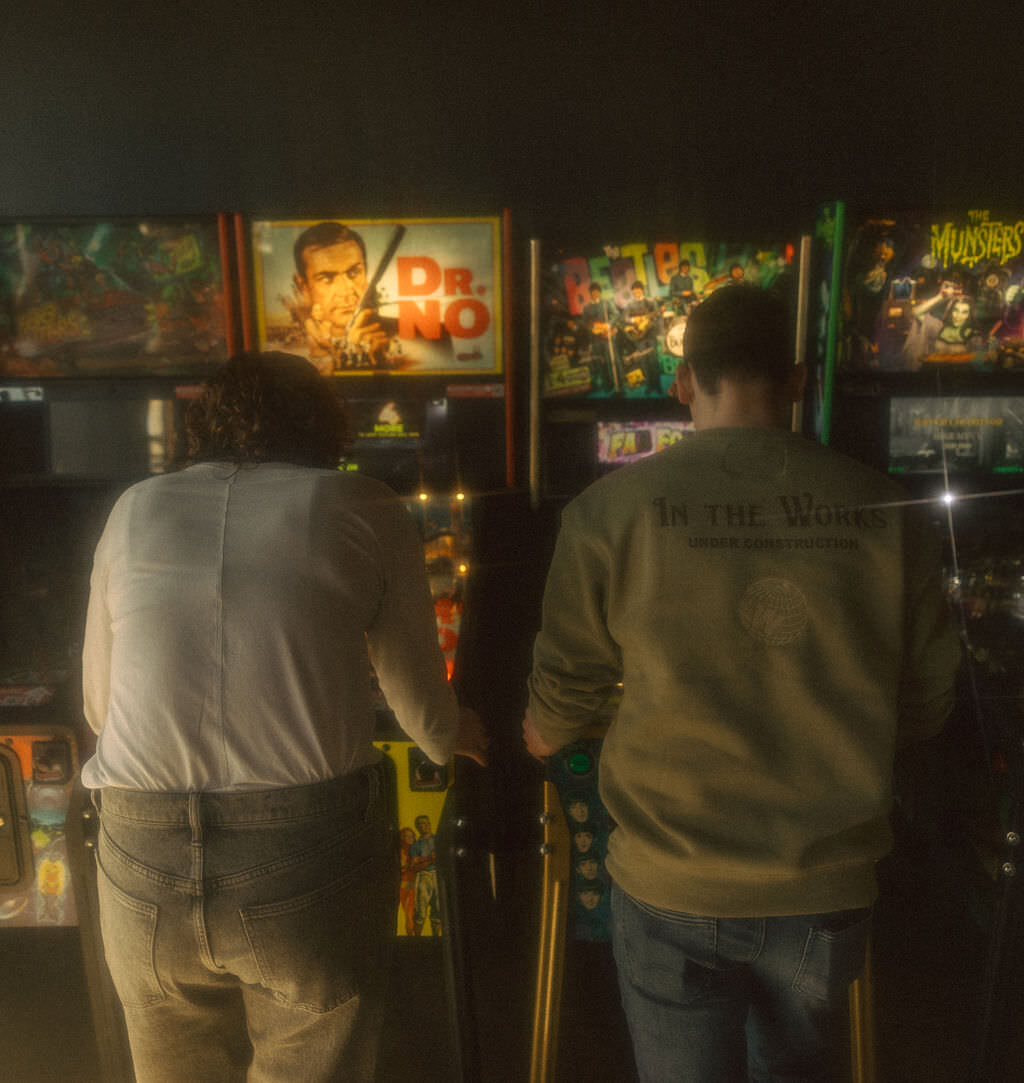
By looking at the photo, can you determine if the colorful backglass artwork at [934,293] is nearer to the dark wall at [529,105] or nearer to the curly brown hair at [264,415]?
the dark wall at [529,105]

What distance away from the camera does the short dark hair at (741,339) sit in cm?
127

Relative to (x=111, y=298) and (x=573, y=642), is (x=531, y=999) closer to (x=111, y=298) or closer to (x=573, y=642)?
(x=573, y=642)

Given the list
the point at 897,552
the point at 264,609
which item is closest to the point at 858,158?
the point at 897,552

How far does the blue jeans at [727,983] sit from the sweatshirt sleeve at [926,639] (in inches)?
14.1

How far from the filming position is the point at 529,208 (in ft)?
10.1

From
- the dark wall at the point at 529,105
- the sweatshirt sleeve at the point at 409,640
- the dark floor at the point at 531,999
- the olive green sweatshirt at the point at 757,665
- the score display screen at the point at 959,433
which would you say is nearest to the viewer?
the olive green sweatshirt at the point at 757,665

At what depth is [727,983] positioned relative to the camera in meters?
1.24

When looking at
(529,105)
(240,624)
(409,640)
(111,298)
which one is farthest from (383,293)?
(240,624)

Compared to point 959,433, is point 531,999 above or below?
below

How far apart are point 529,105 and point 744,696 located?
2.59 meters

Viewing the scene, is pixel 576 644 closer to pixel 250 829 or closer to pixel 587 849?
pixel 250 829

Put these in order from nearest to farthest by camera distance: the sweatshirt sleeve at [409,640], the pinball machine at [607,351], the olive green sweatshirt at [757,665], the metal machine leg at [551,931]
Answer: the olive green sweatshirt at [757,665] → the sweatshirt sleeve at [409,640] → the metal machine leg at [551,931] → the pinball machine at [607,351]

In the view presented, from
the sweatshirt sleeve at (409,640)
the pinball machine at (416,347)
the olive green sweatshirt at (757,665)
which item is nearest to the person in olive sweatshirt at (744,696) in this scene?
the olive green sweatshirt at (757,665)

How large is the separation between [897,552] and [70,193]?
321 cm
